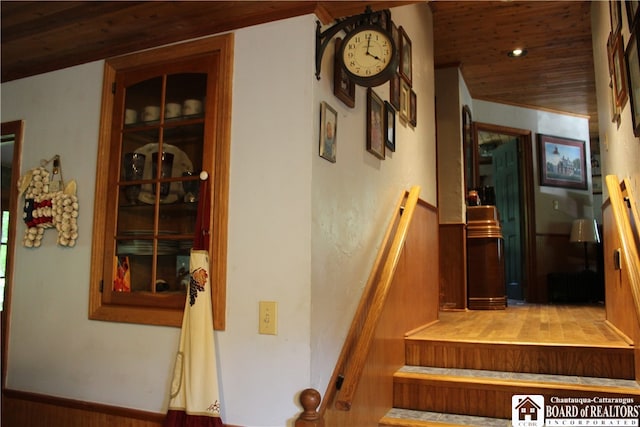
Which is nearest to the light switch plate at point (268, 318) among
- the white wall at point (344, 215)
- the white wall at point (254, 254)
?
the white wall at point (254, 254)

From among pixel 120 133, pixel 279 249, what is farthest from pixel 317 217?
pixel 120 133

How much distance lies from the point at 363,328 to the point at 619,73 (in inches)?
87.7

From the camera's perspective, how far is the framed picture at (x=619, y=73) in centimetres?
286

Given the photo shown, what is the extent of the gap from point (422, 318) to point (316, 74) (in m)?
2.11

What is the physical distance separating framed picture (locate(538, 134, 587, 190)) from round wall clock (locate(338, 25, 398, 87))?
549 cm

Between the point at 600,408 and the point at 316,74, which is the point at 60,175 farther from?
the point at 600,408

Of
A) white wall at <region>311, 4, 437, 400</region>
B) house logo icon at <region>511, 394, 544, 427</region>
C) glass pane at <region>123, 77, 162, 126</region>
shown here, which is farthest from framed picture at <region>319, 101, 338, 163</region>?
house logo icon at <region>511, 394, 544, 427</region>

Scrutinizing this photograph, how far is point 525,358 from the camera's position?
2.83 meters

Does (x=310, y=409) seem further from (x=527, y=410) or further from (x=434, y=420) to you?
(x=527, y=410)

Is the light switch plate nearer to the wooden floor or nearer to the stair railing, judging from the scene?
the stair railing

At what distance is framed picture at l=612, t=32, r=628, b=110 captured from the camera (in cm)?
Answer: 286

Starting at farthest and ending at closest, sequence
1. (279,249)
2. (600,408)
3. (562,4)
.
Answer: (562,4)
(600,408)
(279,249)

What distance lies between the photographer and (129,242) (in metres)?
2.43

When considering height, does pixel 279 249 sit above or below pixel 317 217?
below
